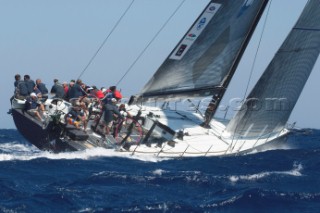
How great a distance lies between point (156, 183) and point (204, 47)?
734cm

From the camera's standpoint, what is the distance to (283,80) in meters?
22.5

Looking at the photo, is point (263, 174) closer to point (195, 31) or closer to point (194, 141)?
point (194, 141)

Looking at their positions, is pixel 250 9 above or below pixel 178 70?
above

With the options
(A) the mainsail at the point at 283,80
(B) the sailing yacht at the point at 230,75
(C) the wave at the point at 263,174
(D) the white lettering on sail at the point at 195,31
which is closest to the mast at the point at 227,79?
(B) the sailing yacht at the point at 230,75

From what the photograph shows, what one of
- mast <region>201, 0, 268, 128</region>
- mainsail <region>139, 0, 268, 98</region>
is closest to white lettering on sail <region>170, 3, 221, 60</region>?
mainsail <region>139, 0, 268, 98</region>

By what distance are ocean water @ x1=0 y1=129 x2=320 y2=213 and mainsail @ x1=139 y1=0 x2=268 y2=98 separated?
9.68ft

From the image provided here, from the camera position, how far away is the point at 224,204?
14.1 m

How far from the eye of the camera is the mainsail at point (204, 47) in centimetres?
2230

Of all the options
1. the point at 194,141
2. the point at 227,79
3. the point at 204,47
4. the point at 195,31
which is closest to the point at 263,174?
the point at 194,141

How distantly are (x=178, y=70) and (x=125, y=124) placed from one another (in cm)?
242

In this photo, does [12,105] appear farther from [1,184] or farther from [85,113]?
[1,184]

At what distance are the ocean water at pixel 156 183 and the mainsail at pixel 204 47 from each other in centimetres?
295

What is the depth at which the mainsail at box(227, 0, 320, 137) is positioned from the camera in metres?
22.5

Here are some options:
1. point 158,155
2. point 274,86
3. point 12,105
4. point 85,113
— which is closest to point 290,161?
point 274,86
